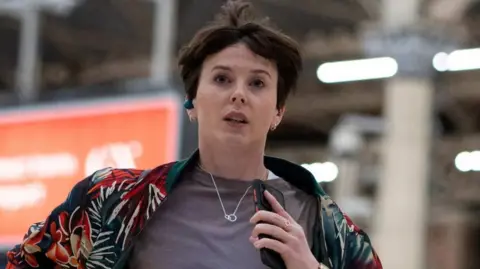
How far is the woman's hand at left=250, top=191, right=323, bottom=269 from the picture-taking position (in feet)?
4.35

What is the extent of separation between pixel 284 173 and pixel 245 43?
8.8 inches

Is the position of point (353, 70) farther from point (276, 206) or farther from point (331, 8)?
point (276, 206)

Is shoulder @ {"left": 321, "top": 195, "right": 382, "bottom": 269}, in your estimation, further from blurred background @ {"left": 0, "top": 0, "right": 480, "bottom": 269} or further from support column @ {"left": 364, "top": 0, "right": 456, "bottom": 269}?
support column @ {"left": 364, "top": 0, "right": 456, "bottom": 269}

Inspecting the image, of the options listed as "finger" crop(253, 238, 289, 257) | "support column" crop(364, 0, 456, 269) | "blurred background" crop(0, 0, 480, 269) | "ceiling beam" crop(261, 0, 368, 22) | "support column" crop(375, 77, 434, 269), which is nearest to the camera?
"finger" crop(253, 238, 289, 257)

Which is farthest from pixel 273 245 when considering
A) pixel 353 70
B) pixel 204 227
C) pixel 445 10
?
pixel 353 70

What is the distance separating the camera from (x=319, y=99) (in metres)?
18.6

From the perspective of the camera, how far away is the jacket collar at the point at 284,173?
1461 millimetres

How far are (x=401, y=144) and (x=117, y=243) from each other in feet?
27.0

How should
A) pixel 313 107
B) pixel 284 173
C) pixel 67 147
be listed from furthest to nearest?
pixel 313 107, pixel 67 147, pixel 284 173

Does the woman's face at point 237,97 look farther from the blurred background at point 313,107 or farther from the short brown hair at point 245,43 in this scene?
the blurred background at point 313,107

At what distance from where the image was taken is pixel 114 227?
143 centimetres

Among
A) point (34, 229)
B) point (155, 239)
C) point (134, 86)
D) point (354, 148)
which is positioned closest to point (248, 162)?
point (155, 239)

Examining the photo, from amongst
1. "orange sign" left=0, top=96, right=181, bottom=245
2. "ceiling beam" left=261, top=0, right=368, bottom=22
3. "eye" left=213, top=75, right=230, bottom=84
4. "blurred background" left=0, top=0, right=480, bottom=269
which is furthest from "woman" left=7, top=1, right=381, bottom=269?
"ceiling beam" left=261, top=0, right=368, bottom=22

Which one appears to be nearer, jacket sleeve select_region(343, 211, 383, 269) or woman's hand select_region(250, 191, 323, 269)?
woman's hand select_region(250, 191, 323, 269)
